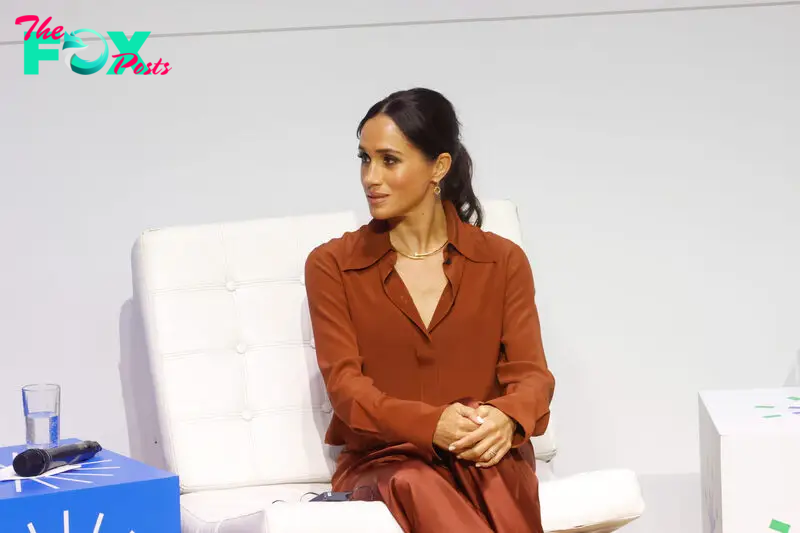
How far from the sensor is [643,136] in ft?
9.66

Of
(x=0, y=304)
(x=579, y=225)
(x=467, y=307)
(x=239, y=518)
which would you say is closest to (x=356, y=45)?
(x=579, y=225)

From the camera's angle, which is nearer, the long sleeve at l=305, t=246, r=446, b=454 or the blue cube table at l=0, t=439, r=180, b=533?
the blue cube table at l=0, t=439, r=180, b=533

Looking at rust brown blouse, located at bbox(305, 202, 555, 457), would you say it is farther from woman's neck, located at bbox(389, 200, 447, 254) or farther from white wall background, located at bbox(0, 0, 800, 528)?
white wall background, located at bbox(0, 0, 800, 528)

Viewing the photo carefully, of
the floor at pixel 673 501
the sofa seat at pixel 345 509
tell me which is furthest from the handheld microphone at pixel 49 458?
the floor at pixel 673 501

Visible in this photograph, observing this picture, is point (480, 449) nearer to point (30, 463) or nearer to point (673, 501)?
Result: point (30, 463)

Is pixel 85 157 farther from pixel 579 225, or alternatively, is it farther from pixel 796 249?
pixel 796 249

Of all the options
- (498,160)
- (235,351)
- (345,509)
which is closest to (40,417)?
(235,351)

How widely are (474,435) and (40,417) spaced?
2.65 ft

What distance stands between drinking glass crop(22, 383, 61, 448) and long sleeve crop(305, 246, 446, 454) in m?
0.53

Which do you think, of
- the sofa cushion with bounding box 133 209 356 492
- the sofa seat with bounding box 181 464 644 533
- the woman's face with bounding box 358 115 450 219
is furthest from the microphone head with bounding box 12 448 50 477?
the woman's face with bounding box 358 115 450 219

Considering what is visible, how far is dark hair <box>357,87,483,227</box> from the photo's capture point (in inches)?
88.4

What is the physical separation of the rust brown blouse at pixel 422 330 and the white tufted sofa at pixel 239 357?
0.14 metres

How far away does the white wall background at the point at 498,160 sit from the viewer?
2.91 metres

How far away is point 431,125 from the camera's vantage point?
2.27 metres
